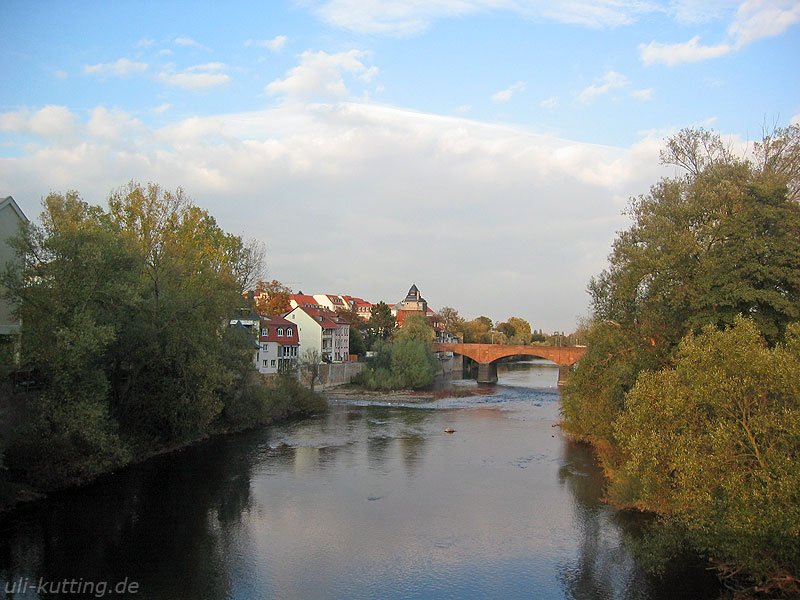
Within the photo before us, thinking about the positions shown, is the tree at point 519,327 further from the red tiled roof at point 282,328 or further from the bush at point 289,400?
the bush at point 289,400

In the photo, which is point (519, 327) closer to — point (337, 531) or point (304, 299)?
point (304, 299)

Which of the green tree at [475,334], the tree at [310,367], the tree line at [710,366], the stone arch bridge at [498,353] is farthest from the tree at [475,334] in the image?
the tree line at [710,366]

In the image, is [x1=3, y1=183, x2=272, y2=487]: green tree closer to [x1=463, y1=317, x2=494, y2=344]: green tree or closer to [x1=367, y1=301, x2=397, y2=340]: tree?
[x1=367, y1=301, x2=397, y2=340]: tree

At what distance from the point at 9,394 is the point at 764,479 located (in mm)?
17214

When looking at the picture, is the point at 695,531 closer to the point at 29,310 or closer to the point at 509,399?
the point at 29,310

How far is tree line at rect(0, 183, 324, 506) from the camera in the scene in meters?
18.3

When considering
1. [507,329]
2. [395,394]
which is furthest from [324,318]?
[507,329]

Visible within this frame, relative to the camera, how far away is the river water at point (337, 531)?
42.6 feet

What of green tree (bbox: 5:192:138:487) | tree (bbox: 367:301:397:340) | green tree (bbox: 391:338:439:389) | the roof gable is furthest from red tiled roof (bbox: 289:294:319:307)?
green tree (bbox: 5:192:138:487)

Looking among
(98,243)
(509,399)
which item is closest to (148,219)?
(98,243)

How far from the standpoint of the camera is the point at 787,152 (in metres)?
20.4

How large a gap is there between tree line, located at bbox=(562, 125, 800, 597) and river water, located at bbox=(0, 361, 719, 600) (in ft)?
5.82

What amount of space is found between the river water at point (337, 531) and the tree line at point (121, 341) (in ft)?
4.90

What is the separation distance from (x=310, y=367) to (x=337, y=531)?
32736 mm
